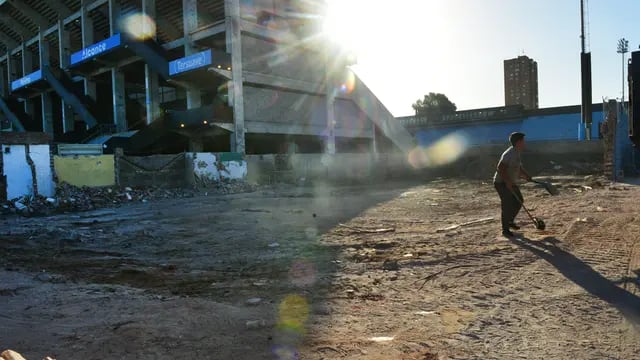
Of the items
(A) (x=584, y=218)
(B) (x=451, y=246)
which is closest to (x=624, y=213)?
(A) (x=584, y=218)

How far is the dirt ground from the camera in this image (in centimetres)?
378

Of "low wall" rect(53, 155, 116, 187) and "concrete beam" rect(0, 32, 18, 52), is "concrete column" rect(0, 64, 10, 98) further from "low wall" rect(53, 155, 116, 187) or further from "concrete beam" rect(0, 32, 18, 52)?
"low wall" rect(53, 155, 116, 187)

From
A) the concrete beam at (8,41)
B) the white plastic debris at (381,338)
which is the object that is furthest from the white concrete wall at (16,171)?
the concrete beam at (8,41)

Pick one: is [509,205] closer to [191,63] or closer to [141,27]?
[191,63]

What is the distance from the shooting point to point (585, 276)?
546 centimetres

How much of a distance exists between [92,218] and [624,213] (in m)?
13.8

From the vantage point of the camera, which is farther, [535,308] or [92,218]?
[92,218]

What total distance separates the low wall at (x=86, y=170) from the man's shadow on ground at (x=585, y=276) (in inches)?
713

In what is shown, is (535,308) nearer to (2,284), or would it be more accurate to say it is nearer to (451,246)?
(451,246)

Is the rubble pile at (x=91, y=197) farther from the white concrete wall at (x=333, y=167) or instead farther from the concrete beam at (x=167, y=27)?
the concrete beam at (x=167, y=27)

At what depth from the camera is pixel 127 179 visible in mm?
21672

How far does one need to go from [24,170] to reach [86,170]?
2672 millimetres

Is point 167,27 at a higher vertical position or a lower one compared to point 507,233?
higher

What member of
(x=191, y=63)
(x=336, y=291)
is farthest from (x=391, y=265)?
(x=191, y=63)
